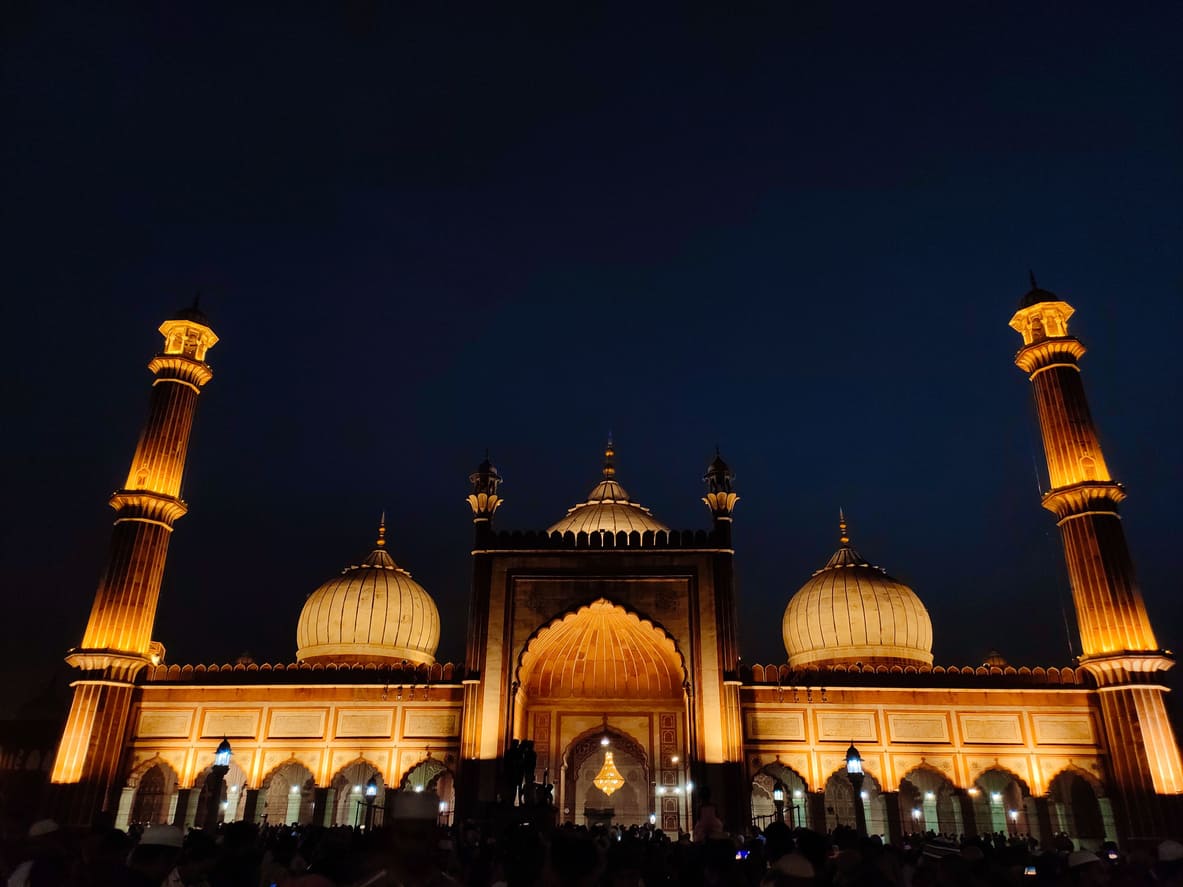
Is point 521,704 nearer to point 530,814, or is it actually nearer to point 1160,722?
point 530,814

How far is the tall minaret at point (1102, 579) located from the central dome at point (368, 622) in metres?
18.2

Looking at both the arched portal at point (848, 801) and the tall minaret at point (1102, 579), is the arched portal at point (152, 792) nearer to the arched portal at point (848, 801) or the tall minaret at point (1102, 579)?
the arched portal at point (848, 801)

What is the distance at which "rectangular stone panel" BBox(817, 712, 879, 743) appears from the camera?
66.7 feet

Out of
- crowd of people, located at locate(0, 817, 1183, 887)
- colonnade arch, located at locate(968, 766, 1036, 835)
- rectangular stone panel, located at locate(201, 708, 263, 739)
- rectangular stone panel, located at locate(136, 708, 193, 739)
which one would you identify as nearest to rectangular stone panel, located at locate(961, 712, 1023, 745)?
colonnade arch, located at locate(968, 766, 1036, 835)

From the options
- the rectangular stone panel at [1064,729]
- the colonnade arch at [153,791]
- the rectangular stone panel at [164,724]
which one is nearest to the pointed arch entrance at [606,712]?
the rectangular stone panel at [164,724]

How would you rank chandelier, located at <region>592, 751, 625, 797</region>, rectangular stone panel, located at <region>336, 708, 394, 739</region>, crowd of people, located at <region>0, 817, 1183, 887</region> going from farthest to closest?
chandelier, located at <region>592, 751, 625, 797</region> < rectangular stone panel, located at <region>336, 708, 394, 739</region> < crowd of people, located at <region>0, 817, 1183, 887</region>

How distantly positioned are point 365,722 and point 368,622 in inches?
204

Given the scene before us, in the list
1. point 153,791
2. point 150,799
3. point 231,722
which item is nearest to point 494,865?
point 231,722

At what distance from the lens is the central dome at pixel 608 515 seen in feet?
88.1

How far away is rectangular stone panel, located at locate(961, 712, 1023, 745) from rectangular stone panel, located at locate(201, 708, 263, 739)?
56.2ft

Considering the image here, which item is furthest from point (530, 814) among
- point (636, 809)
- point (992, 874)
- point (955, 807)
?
point (955, 807)

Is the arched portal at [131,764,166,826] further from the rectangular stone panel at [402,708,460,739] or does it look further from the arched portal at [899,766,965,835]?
the arched portal at [899,766,965,835]

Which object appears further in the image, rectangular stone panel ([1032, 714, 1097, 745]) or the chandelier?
the chandelier

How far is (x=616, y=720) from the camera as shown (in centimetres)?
2280
